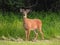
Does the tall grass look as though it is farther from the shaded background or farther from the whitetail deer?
the shaded background

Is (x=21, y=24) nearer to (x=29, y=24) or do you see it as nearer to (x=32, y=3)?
(x=29, y=24)

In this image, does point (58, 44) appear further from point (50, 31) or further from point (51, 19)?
point (51, 19)

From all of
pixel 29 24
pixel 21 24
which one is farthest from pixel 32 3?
pixel 29 24

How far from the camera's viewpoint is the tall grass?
16.2 metres

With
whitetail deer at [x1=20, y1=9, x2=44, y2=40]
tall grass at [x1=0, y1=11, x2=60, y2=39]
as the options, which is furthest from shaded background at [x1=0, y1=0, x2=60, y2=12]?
whitetail deer at [x1=20, y1=9, x2=44, y2=40]

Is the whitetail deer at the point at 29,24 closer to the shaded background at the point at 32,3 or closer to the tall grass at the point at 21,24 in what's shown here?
the tall grass at the point at 21,24

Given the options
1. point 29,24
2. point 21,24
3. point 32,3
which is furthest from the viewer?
point 32,3

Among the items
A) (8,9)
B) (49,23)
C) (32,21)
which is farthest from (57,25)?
(8,9)

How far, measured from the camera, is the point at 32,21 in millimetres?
16094

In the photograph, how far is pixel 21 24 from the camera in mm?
16859

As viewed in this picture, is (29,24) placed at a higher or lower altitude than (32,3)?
lower

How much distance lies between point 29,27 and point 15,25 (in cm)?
111

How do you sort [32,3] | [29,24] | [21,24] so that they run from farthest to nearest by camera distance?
[32,3]
[21,24]
[29,24]

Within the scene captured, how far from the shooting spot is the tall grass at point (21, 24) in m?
16.2
